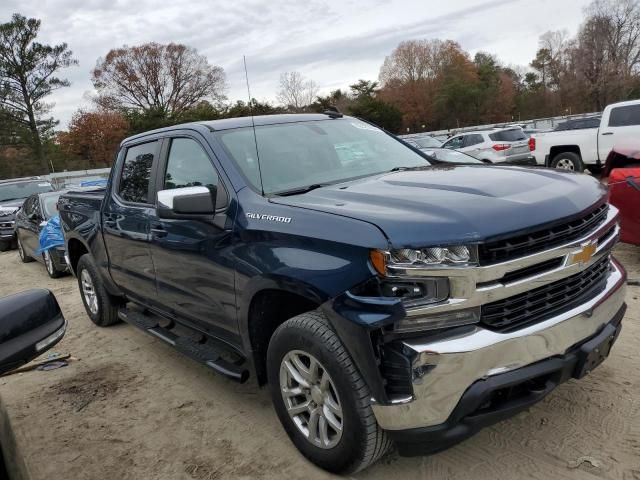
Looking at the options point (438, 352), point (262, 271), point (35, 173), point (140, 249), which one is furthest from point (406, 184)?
point (35, 173)

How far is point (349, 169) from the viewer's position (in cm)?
365

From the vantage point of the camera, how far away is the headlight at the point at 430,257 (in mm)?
2293

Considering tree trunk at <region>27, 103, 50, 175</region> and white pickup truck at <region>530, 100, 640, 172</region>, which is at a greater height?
tree trunk at <region>27, 103, 50, 175</region>

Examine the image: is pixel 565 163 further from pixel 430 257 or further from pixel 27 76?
pixel 27 76

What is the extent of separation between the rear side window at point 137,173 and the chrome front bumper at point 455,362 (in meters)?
2.73

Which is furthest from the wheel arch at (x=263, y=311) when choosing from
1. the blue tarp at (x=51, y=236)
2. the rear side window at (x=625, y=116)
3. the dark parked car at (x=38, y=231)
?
the rear side window at (x=625, y=116)

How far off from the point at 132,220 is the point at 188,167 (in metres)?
0.85

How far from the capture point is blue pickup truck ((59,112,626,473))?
2.30 metres

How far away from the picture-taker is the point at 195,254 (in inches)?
138

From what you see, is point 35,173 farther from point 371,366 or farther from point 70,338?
point 371,366

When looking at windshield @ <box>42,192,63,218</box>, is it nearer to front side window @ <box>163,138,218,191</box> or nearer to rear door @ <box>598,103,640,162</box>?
front side window @ <box>163,138,218,191</box>

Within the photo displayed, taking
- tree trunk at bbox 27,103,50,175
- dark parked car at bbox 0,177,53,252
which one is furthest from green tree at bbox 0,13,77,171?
dark parked car at bbox 0,177,53,252

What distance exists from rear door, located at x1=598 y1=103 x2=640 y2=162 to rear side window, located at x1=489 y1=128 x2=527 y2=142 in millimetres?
5411

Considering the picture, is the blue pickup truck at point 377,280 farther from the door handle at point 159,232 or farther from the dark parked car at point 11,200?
the dark parked car at point 11,200
